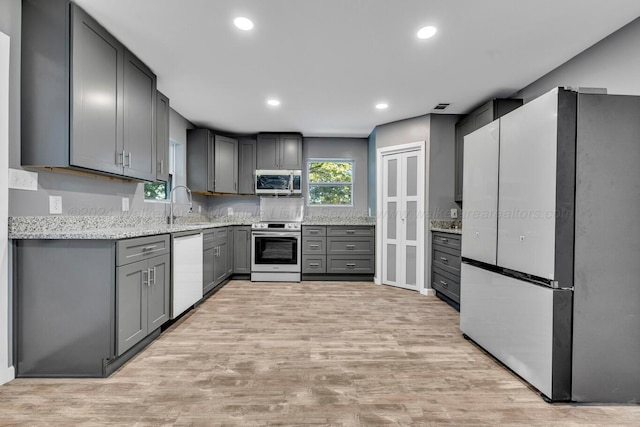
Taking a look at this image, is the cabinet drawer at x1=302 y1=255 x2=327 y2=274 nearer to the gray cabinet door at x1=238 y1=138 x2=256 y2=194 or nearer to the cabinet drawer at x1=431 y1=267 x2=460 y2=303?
the gray cabinet door at x1=238 y1=138 x2=256 y2=194

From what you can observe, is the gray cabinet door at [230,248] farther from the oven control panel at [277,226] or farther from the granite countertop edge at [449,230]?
the granite countertop edge at [449,230]

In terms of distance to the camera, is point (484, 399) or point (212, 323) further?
point (212, 323)

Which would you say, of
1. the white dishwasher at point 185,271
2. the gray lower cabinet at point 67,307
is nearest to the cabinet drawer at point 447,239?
the white dishwasher at point 185,271

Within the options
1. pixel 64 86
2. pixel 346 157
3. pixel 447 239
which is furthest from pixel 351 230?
pixel 64 86

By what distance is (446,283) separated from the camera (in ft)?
11.5

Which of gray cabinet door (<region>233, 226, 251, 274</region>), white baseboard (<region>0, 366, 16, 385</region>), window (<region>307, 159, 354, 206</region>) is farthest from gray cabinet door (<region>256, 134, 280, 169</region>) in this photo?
white baseboard (<region>0, 366, 16, 385</region>)

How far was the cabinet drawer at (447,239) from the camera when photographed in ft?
10.7

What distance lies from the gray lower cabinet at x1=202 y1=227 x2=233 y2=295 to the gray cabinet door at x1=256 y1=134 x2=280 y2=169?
1.31 meters

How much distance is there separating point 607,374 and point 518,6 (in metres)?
2.21

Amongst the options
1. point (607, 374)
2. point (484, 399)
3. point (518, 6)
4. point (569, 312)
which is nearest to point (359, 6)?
point (518, 6)

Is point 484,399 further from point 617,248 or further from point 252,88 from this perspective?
point 252,88

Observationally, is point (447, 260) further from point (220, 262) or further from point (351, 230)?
point (220, 262)

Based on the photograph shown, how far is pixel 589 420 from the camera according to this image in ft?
4.97

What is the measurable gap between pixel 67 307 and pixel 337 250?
3.38 metres
